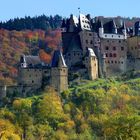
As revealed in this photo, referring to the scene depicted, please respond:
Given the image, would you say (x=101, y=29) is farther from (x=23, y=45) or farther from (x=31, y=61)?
(x=23, y=45)

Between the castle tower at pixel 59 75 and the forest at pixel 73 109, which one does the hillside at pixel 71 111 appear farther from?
the castle tower at pixel 59 75

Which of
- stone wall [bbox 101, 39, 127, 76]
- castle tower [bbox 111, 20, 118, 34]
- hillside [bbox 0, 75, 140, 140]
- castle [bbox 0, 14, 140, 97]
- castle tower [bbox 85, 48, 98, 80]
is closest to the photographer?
hillside [bbox 0, 75, 140, 140]

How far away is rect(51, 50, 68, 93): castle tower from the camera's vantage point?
100625 mm

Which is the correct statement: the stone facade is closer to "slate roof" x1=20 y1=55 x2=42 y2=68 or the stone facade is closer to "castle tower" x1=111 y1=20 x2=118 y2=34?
"castle tower" x1=111 y1=20 x2=118 y2=34

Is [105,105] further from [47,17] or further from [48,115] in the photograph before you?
[47,17]

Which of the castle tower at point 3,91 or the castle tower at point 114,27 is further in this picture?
the castle tower at point 114,27

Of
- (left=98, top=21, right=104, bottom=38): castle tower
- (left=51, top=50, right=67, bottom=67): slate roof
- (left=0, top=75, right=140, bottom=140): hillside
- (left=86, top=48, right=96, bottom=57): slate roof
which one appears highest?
(left=98, top=21, right=104, bottom=38): castle tower

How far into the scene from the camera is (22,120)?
97.4 meters

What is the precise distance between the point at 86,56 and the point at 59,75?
5.70m

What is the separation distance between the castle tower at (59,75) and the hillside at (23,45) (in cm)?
4776

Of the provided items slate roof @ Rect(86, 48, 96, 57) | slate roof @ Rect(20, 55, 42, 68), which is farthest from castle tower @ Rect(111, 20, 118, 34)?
slate roof @ Rect(20, 55, 42, 68)

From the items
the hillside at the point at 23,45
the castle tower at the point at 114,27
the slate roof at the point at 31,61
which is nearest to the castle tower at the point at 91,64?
the slate roof at the point at 31,61

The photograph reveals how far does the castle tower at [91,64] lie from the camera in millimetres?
103312

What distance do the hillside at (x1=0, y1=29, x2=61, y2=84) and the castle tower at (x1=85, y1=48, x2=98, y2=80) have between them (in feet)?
154
